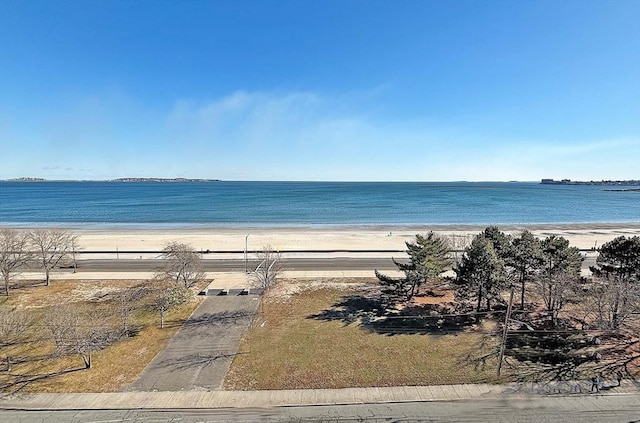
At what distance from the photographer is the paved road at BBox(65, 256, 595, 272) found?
39.1 meters

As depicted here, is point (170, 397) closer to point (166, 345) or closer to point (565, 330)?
point (166, 345)

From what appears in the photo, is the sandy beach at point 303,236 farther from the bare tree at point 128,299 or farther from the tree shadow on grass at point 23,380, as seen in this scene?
the tree shadow on grass at point 23,380

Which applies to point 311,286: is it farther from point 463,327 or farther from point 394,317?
point 463,327

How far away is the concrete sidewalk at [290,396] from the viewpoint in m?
15.8

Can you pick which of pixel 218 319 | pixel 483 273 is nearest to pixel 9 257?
pixel 218 319

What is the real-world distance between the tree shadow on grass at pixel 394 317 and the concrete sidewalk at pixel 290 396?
6432 millimetres

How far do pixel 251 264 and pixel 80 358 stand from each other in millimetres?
21872

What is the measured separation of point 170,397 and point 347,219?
245 feet

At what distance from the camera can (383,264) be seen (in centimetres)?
4144

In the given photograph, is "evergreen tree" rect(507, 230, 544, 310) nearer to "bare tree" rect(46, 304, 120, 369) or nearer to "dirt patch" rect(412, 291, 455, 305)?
"dirt patch" rect(412, 291, 455, 305)

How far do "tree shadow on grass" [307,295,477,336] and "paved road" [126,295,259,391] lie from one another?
603cm

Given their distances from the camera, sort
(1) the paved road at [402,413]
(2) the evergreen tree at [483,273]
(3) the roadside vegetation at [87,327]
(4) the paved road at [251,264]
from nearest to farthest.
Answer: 1. (1) the paved road at [402,413]
2. (3) the roadside vegetation at [87,327]
3. (2) the evergreen tree at [483,273]
4. (4) the paved road at [251,264]

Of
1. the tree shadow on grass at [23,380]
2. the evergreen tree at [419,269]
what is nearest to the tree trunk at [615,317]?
the evergreen tree at [419,269]

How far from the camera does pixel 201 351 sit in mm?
20594
